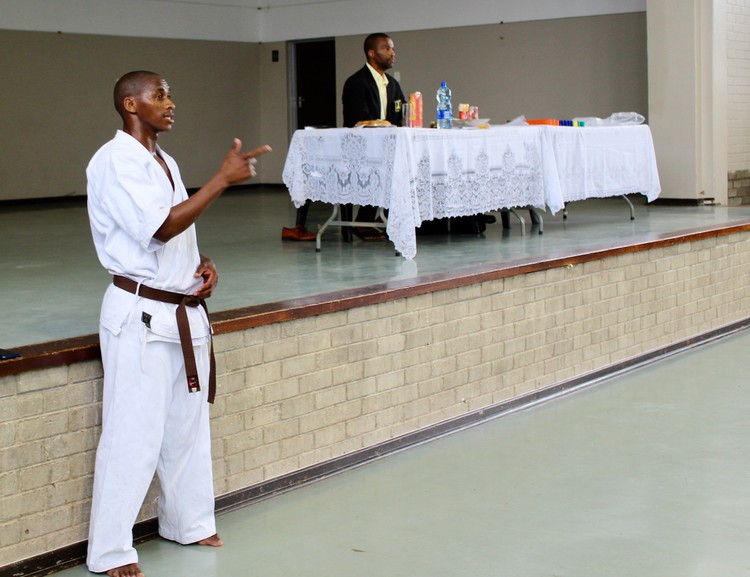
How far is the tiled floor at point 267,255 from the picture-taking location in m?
4.44

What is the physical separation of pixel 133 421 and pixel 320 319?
115 centimetres

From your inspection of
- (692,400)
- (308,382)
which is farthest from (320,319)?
(692,400)

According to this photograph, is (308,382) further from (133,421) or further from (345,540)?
(133,421)

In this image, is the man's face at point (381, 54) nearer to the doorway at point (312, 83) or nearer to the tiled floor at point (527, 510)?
the tiled floor at point (527, 510)

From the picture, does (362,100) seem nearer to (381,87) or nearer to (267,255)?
(381,87)

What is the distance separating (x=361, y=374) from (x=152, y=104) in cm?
160

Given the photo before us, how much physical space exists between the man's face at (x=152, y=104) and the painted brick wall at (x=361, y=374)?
75 cm

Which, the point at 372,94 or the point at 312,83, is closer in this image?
the point at 372,94

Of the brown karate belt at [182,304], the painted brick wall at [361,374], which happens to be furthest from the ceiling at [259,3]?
the brown karate belt at [182,304]

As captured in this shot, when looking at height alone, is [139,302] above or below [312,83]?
below

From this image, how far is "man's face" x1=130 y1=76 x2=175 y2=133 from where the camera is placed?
2996 millimetres

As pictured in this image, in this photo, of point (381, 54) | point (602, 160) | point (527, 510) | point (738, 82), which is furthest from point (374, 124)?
point (738, 82)

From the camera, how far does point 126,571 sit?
10.0 feet

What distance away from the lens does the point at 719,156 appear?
10531mm
